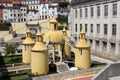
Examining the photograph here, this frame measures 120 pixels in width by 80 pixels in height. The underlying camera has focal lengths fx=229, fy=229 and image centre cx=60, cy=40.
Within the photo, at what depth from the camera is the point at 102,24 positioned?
47906mm

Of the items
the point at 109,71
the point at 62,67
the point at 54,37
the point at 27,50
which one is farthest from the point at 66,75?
the point at 27,50

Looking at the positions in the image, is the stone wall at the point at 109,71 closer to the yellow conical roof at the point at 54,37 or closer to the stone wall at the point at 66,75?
the stone wall at the point at 66,75

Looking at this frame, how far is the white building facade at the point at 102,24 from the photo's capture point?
43.5 meters

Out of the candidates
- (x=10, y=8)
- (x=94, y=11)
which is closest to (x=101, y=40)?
(x=94, y=11)

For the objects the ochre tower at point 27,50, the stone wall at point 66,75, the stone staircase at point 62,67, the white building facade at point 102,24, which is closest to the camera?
the stone wall at point 66,75

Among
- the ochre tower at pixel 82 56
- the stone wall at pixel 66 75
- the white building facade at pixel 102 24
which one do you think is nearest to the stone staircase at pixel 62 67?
the ochre tower at pixel 82 56

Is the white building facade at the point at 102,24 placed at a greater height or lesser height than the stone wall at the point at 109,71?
greater

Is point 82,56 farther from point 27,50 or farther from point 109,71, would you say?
point 27,50

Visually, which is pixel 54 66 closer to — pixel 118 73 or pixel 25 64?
pixel 25 64

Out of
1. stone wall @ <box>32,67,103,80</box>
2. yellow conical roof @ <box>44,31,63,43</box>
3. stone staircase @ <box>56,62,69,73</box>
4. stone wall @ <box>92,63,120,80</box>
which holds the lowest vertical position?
stone staircase @ <box>56,62,69,73</box>

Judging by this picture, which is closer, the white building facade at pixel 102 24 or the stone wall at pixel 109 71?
the stone wall at pixel 109 71

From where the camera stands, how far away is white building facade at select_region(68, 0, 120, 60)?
43.5 meters

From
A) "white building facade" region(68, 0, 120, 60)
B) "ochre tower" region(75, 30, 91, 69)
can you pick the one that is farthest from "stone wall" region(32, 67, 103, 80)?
"white building facade" region(68, 0, 120, 60)

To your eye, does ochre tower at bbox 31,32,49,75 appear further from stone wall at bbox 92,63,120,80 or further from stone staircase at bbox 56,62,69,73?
stone wall at bbox 92,63,120,80
